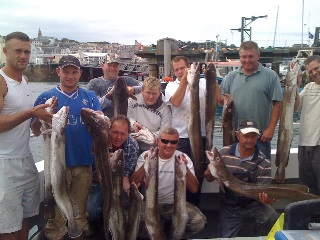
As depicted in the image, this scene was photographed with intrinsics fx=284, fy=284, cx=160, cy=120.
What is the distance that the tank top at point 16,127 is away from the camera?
3.11 meters

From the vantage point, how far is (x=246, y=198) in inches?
142

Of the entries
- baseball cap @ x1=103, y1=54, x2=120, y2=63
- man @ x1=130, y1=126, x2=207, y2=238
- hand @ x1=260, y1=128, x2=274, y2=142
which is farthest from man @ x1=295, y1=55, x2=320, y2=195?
baseball cap @ x1=103, y1=54, x2=120, y2=63

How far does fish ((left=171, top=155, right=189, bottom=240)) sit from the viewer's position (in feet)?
11.3

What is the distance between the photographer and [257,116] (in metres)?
4.16

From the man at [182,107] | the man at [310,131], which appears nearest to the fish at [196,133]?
the man at [182,107]

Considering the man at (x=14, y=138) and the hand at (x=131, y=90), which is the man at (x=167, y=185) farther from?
the man at (x=14, y=138)

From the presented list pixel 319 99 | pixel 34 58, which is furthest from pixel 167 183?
pixel 34 58

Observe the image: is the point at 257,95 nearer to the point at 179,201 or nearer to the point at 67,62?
the point at 179,201

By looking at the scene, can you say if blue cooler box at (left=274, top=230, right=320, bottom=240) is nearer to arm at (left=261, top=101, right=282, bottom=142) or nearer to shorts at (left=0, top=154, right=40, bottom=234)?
arm at (left=261, top=101, right=282, bottom=142)

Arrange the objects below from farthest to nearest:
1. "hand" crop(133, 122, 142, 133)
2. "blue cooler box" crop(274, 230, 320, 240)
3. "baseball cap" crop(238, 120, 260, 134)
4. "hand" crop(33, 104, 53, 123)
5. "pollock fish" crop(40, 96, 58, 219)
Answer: "hand" crop(133, 122, 142, 133), "baseball cap" crop(238, 120, 260, 134), "pollock fish" crop(40, 96, 58, 219), "hand" crop(33, 104, 53, 123), "blue cooler box" crop(274, 230, 320, 240)

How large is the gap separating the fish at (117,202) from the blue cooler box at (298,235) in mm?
1999

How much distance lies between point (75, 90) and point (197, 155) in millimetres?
1987

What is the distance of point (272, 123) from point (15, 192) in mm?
3475

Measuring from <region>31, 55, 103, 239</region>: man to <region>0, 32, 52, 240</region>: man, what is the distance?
31cm
